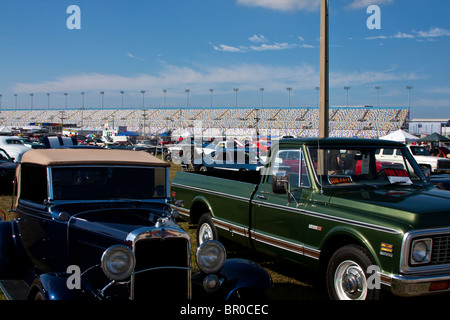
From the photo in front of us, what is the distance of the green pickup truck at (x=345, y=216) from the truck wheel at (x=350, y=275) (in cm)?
1

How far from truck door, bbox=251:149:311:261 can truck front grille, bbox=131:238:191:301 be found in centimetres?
222

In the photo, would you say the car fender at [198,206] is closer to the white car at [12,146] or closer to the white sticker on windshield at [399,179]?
the white sticker on windshield at [399,179]

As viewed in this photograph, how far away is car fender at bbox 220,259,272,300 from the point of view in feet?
13.3

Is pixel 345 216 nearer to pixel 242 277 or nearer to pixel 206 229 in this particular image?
pixel 242 277

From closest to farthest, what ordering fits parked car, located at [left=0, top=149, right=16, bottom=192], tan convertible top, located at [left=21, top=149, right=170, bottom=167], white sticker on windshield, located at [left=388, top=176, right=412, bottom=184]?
tan convertible top, located at [left=21, top=149, right=170, bottom=167], white sticker on windshield, located at [left=388, top=176, right=412, bottom=184], parked car, located at [left=0, top=149, right=16, bottom=192]

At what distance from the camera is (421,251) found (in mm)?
4277

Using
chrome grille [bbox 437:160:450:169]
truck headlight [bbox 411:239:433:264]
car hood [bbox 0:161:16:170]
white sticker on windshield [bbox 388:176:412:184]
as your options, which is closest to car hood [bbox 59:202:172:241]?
truck headlight [bbox 411:239:433:264]

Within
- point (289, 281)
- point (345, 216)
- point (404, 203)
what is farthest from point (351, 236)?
point (289, 281)

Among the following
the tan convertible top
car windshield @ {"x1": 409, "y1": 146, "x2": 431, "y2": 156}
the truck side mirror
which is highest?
the tan convertible top

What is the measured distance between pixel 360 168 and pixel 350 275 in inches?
67.6

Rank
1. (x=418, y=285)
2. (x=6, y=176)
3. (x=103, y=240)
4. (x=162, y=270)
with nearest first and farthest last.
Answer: (x=162, y=270) < (x=103, y=240) < (x=418, y=285) < (x=6, y=176)

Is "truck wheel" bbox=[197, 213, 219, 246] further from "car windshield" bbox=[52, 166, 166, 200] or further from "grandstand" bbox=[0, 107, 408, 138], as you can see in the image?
"grandstand" bbox=[0, 107, 408, 138]

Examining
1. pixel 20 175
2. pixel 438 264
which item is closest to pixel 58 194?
pixel 20 175

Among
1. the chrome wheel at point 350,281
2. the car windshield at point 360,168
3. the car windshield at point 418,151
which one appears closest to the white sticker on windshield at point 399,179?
the car windshield at point 360,168
